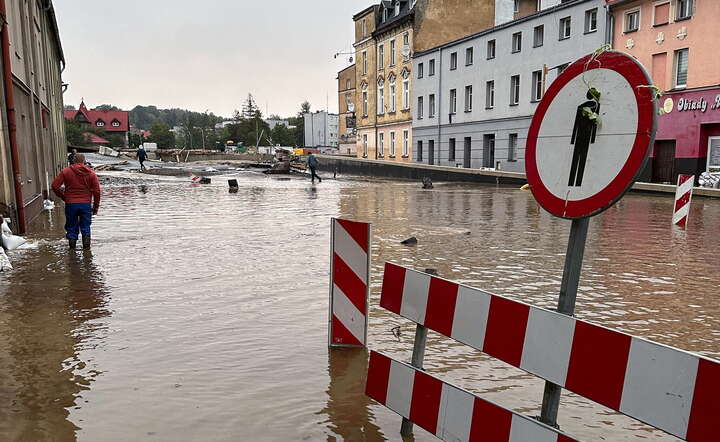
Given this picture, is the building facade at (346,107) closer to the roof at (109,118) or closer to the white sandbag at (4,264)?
the roof at (109,118)

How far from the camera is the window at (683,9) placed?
26922 millimetres

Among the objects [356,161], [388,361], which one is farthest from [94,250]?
[356,161]

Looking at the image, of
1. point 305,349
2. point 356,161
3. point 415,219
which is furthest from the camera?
point 356,161

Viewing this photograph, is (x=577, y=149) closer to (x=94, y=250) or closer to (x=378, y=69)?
(x=94, y=250)

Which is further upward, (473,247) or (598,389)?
(598,389)

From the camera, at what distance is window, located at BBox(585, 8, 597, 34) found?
105 feet

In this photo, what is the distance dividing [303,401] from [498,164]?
1432 inches

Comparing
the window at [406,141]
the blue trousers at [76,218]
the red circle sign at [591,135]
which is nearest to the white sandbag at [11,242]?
the blue trousers at [76,218]

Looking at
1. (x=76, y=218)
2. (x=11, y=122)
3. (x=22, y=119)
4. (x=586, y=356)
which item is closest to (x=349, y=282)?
(x=586, y=356)

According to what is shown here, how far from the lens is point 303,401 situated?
424 centimetres

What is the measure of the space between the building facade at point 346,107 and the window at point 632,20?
44218 mm

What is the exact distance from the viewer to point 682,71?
27.7 meters

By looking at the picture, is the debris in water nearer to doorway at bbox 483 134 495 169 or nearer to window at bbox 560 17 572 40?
window at bbox 560 17 572 40

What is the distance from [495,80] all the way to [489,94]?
4.06ft
